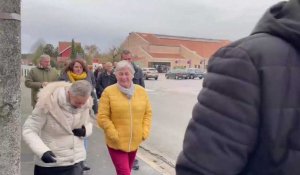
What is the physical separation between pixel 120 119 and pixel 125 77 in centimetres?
49

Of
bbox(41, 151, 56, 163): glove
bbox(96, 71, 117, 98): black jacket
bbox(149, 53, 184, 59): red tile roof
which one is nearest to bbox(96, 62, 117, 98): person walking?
bbox(96, 71, 117, 98): black jacket

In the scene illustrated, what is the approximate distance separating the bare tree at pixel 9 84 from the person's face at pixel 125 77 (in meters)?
1.74

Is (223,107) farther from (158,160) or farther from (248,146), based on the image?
(158,160)

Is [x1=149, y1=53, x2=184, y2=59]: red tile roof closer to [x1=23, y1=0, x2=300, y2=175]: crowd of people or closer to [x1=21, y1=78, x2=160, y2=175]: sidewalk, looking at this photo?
[x1=21, y1=78, x2=160, y2=175]: sidewalk

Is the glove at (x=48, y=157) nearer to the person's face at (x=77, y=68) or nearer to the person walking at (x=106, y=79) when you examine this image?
the person's face at (x=77, y=68)

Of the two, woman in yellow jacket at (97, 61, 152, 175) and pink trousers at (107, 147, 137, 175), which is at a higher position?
woman in yellow jacket at (97, 61, 152, 175)

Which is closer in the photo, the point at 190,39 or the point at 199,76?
the point at 199,76

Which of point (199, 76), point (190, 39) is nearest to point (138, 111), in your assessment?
point (199, 76)

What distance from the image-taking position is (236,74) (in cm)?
132

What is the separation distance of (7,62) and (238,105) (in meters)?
2.21

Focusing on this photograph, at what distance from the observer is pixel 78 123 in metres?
3.84

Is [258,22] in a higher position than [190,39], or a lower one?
lower

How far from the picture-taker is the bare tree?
3.06 meters

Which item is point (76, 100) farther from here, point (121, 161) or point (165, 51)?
point (165, 51)
